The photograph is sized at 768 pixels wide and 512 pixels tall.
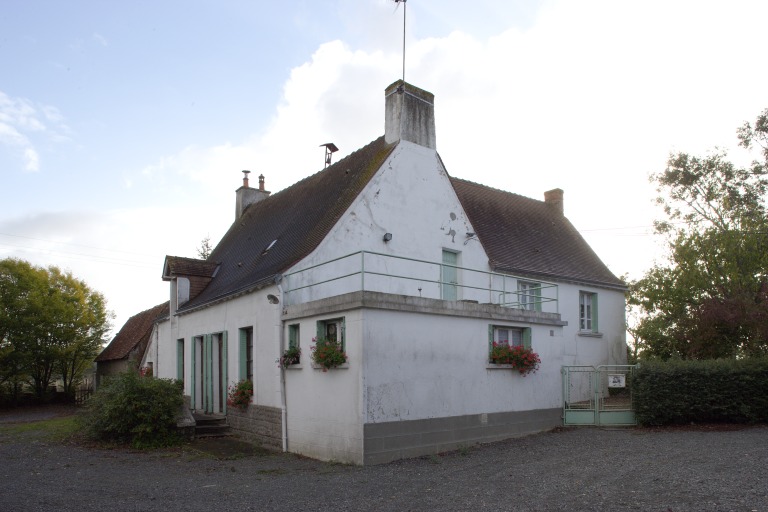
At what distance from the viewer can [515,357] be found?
46.4 ft

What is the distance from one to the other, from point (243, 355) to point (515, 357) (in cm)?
662

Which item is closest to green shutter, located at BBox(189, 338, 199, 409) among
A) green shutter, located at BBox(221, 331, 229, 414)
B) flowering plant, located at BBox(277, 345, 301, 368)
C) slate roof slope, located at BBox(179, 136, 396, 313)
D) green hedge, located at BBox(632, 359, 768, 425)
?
slate roof slope, located at BBox(179, 136, 396, 313)

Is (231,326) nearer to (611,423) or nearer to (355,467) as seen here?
(355,467)

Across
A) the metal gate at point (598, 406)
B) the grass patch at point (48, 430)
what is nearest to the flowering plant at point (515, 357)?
the metal gate at point (598, 406)

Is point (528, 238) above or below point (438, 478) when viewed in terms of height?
above

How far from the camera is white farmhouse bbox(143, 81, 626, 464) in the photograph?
11.9 m

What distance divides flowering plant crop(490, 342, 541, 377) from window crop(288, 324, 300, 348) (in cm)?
433

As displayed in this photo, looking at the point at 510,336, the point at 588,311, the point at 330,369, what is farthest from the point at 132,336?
the point at 510,336

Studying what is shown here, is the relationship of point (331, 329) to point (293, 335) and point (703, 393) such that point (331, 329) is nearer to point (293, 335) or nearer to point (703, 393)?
point (293, 335)

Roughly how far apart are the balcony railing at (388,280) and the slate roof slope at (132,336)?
→ 56.5ft

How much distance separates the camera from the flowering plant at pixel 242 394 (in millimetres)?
14984

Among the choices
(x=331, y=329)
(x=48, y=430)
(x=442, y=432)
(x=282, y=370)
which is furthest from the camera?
(x=48, y=430)

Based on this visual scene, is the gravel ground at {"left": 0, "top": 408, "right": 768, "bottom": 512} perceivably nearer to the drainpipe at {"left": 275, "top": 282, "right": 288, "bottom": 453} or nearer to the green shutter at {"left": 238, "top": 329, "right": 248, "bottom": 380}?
the drainpipe at {"left": 275, "top": 282, "right": 288, "bottom": 453}

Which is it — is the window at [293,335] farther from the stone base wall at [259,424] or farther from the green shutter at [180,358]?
the green shutter at [180,358]
